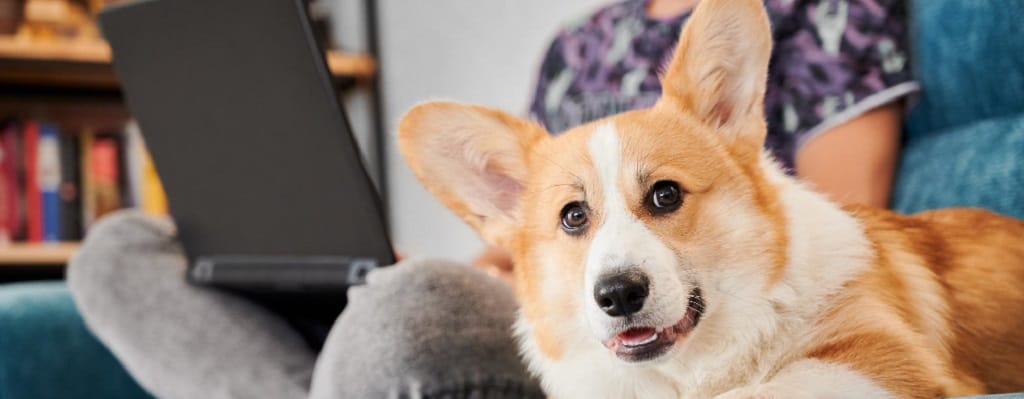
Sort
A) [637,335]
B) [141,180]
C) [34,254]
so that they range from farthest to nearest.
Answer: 1. [141,180]
2. [34,254]
3. [637,335]

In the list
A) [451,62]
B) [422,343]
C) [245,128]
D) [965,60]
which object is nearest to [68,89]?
[451,62]

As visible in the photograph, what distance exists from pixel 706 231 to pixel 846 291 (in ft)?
0.43

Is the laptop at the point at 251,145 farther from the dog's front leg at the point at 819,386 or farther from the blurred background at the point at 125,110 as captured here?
the blurred background at the point at 125,110

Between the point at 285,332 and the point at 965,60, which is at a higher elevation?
the point at 965,60

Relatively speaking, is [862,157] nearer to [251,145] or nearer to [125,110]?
[251,145]

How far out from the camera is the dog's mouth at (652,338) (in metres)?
0.75

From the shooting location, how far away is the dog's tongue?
2.45ft

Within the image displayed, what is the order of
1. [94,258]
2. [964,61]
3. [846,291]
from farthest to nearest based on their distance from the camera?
[94,258] → [964,61] → [846,291]

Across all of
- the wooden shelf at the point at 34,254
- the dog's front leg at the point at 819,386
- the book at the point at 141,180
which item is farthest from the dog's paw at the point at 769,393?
the book at the point at 141,180

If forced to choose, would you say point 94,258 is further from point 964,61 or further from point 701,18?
point 964,61

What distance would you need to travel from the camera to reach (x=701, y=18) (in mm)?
820

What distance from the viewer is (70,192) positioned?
8.33 feet

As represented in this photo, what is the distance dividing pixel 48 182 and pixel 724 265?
2.29 m

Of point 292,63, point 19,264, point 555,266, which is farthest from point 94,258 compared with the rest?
point 19,264
